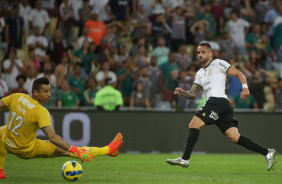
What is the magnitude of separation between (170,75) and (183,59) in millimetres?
985

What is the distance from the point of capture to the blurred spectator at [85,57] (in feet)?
63.8

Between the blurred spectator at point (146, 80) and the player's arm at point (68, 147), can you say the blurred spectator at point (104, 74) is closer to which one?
the blurred spectator at point (146, 80)

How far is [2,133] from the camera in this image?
9227mm

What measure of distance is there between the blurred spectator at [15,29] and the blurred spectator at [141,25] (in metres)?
3.84

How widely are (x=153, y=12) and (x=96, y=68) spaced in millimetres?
3641

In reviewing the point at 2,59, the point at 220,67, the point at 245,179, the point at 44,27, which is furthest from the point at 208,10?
the point at 245,179

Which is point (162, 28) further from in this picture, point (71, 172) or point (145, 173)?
point (71, 172)

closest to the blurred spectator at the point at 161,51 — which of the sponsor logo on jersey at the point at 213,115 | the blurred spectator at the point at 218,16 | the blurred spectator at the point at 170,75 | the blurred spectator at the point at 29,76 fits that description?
the blurred spectator at the point at 170,75

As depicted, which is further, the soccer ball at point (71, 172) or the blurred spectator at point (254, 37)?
the blurred spectator at point (254, 37)

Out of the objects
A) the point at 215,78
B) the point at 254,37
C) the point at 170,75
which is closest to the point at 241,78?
the point at 215,78

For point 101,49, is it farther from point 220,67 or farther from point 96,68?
point 220,67

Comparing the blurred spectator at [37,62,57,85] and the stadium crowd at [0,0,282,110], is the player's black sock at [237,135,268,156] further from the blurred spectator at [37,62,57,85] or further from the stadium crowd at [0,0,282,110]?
the blurred spectator at [37,62,57,85]

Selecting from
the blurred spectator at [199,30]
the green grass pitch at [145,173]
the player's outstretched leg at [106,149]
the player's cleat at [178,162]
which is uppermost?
the blurred spectator at [199,30]

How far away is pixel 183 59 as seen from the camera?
19.7 meters
